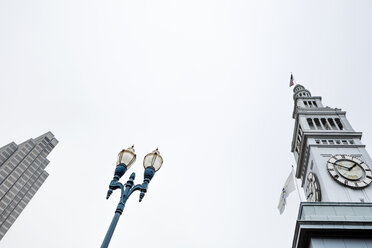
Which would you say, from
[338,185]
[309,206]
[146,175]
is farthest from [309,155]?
[146,175]

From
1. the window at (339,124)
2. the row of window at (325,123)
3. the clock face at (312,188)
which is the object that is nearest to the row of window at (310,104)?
the row of window at (325,123)

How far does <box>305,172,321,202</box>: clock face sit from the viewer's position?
37.6m

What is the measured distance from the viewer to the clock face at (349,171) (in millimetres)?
34938

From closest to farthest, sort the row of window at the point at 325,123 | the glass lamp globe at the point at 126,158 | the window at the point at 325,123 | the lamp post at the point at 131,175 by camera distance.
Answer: the lamp post at the point at 131,175
the glass lamp globe at the point at 126,158
the row of window at the point at 325,123
the window at the point at 325,123

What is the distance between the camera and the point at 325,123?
49.8 meters

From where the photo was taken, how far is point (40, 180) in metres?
183

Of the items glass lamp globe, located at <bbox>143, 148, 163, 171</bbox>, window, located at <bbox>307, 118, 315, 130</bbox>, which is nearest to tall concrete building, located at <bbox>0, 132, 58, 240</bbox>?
window, located at <bbox>307, 118, 315, 130</bbox>

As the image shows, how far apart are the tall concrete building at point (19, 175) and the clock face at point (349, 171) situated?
169 metres

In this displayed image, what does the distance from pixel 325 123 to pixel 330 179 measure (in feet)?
55.0

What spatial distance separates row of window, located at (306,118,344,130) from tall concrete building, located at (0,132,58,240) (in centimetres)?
16411

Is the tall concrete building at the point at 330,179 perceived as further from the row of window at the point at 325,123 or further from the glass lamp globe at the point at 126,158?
the glass lamp globe at the point at 126,158

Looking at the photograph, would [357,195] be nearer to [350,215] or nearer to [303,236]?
[350,215]

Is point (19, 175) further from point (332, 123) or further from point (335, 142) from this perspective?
point (335, 142)

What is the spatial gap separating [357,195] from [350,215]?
10614 millimetres
